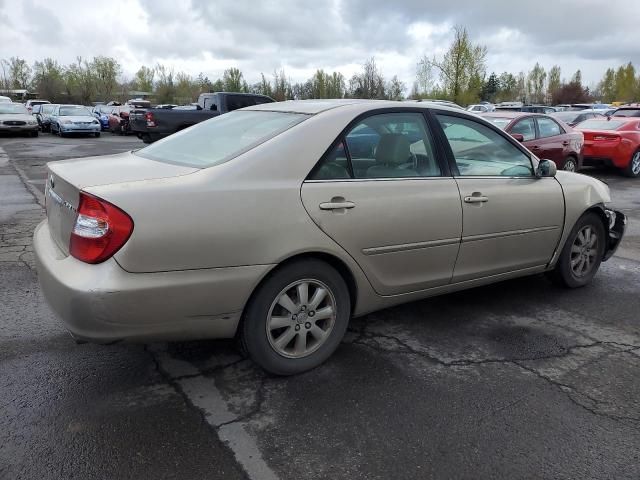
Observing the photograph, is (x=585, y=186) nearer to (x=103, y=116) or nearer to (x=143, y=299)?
(x=143, y=299)

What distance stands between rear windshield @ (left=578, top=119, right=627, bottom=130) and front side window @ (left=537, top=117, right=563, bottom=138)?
2583 mm

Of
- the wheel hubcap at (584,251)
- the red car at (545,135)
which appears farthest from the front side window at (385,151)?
the red car at (545,135)

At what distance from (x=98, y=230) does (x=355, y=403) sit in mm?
1593

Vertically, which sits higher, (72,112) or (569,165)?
(72,112)

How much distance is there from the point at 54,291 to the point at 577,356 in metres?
3.15

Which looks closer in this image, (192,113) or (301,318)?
(301,318)

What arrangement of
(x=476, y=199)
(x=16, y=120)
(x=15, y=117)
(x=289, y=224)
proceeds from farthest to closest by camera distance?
(x=15, y=117) < (x=16, y=120) < (x=476, y=199) < (x=289, y=224)

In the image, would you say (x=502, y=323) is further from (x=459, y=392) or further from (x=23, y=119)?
(x=23, y=119)

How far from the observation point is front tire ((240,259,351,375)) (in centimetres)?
295

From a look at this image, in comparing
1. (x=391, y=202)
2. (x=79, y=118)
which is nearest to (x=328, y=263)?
(x=391, y=202)

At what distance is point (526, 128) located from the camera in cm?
1095

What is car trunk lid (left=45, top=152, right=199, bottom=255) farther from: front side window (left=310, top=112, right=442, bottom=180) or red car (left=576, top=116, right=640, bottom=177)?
red car (left=576, top=116, right=640, bottom=177)

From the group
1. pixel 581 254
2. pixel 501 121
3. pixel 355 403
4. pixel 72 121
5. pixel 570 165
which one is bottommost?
pixel 355 403

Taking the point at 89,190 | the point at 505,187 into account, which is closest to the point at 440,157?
the point at 505,187
